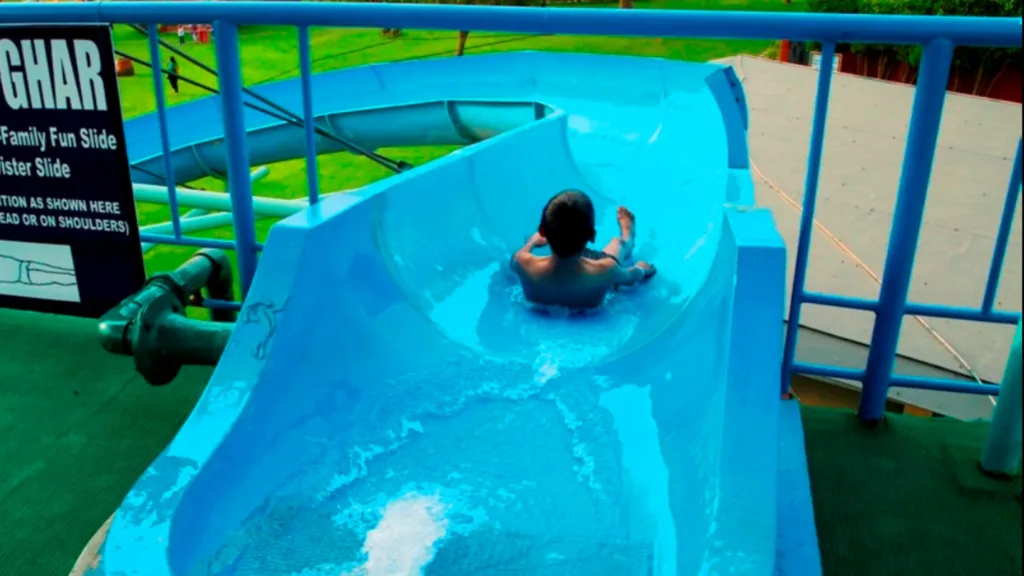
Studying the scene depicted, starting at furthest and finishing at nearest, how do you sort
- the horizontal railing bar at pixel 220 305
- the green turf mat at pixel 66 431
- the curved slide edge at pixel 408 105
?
1. the curved slide edge at pixel 408 105
2. the horizontal railing bar at pixel 220 305
3. the green turf mat at pixel 66 431

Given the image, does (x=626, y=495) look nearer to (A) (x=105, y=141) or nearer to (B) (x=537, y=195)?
(A) (x=105, y=141)

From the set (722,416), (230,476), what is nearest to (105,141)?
(230,476)

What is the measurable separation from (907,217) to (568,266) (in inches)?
41.8

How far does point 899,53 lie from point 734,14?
15.9 m

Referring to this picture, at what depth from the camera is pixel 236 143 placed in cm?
252

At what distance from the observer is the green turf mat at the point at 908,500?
1839 millimetres

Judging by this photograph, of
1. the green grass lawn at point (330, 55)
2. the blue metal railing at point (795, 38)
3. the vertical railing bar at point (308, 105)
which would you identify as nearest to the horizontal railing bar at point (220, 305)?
the blue metal railing at point (795, 38)

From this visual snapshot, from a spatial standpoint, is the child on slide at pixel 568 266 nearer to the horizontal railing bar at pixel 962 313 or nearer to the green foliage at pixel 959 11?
the horizontal railing bar at pixel 962 313

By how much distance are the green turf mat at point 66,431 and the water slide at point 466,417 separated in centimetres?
50

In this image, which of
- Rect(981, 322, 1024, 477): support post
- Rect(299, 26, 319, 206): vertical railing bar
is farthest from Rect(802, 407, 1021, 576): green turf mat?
Rect(299, 26, 319, 206): vertical railing bar

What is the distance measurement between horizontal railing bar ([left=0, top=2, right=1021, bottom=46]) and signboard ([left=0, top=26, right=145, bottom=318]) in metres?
0.11

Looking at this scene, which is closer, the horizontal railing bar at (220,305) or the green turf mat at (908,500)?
the green turf mat at (908,500)

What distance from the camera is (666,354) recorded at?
2.39 meters

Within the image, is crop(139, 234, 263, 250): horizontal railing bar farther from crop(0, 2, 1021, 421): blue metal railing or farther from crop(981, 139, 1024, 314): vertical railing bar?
crop(981, 139, 1024, 314): vertical railing bar
